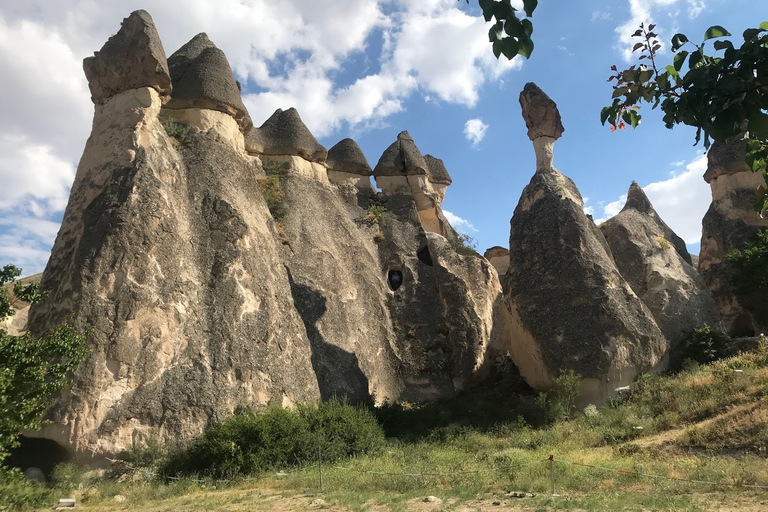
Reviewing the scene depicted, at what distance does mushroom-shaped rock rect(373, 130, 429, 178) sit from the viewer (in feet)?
87.1


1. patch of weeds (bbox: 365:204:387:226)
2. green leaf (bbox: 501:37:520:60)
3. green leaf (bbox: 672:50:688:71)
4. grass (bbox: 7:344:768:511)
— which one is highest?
patch of weeds (bbox: 365:204:387:226)

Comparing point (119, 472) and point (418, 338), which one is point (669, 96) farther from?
point (418, 338)

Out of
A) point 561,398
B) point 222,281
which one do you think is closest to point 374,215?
point 222,281

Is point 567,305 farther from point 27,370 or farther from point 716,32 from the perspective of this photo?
point 716,32

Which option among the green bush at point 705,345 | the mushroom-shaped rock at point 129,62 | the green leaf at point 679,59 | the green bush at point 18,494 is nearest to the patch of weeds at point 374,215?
the mushroom-shaped rock at point 129,62

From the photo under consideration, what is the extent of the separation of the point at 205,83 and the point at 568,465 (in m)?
15.5

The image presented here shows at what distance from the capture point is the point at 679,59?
327cm

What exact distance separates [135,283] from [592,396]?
12.3 m

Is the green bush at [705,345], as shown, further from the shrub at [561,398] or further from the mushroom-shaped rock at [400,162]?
the mushroom-shaped rock at [400,162]

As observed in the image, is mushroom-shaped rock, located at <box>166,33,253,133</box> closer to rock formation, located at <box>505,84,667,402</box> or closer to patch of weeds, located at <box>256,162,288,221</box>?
patch of weeds, located at <box>256,162,288,221</box>

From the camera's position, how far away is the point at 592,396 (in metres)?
15.5

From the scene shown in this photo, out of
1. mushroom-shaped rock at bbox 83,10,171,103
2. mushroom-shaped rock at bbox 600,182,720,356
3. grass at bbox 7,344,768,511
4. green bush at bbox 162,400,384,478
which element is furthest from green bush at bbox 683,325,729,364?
mushroom-shaped rock at bbox 83,10,171,103

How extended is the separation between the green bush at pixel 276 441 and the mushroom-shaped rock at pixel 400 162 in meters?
14.8

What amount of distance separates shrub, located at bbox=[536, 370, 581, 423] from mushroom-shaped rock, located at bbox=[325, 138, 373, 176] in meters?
13.9
